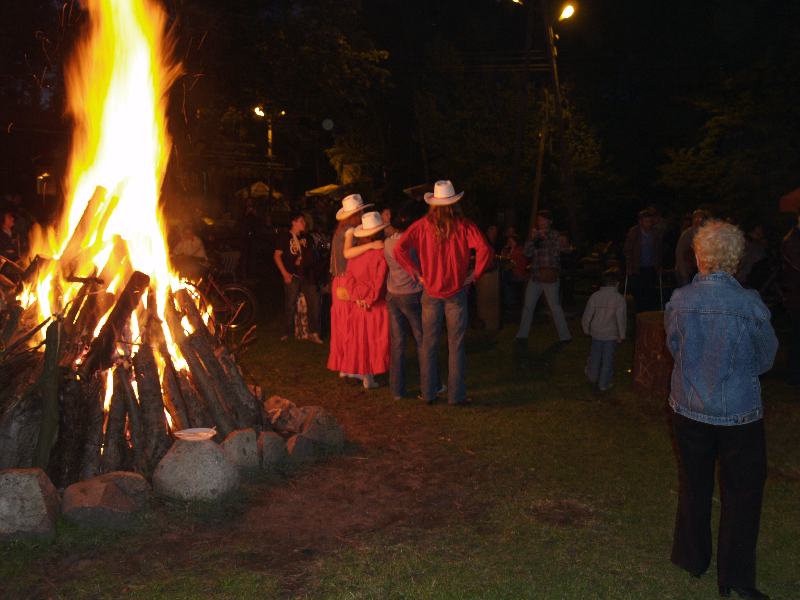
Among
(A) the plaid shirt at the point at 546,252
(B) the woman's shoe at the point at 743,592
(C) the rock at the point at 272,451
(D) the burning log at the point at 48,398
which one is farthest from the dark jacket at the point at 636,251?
(D) the burning log at the point at 48,398

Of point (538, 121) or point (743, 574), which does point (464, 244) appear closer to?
point (743, 574)

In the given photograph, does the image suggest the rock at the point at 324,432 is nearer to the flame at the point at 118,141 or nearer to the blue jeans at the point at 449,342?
the flame at the point at 118,141

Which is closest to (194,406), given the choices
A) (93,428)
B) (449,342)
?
(93,428)

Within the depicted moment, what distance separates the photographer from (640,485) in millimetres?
6594

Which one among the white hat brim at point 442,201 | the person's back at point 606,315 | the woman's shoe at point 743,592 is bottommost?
the woman's shoe at point 743,592

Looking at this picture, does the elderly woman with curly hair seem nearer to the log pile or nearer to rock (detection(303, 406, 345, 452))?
rock (detection(303, 406, 345, 452))

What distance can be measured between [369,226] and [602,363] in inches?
116

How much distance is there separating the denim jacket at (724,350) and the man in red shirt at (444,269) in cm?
429

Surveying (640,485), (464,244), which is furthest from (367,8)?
(640,485)

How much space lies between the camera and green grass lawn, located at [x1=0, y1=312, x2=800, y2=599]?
481 cm

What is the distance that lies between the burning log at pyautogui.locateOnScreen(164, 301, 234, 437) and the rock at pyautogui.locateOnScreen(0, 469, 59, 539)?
5.75ft

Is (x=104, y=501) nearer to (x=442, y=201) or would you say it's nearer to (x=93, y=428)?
(x=93, y=428)

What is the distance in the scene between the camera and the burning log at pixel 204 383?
707 cm

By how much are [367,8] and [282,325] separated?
35.5m
